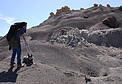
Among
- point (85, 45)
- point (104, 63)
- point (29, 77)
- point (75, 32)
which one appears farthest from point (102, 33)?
point (29, 77)

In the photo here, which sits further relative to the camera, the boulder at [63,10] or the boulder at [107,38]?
the boulder at [63,10]

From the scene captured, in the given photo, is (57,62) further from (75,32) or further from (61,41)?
(75,32)

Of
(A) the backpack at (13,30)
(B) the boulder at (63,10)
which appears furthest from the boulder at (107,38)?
(B) the boulder at (63,10)

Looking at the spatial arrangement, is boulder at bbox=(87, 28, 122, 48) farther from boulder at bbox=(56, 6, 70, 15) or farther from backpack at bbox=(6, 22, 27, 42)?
boulder at bbox=(56, 6, 70, 15)

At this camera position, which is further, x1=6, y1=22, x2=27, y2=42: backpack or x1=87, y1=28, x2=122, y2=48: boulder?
x1=87, y1=28, x2=122, y2=48: boulder

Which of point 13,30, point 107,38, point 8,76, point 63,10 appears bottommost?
point 8,76

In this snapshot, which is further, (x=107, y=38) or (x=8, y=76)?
(x=107, y=38)

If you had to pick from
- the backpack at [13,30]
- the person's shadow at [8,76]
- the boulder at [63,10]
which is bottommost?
the person's shadow at [8,76]

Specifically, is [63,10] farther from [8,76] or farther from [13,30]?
[8,76]

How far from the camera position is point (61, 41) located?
63.2 feet

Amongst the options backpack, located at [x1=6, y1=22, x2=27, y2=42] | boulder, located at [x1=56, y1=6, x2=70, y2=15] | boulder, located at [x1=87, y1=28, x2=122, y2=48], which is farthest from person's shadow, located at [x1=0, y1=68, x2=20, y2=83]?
boulder, located at [x1=56, y1=6, x2=70, y2=15]

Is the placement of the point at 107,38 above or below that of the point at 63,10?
below

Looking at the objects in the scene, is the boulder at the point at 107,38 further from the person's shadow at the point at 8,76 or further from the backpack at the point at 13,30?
the person's shadow at the point at 8,76

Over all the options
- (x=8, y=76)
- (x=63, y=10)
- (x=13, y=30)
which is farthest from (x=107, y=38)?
(x=63, y=10)
